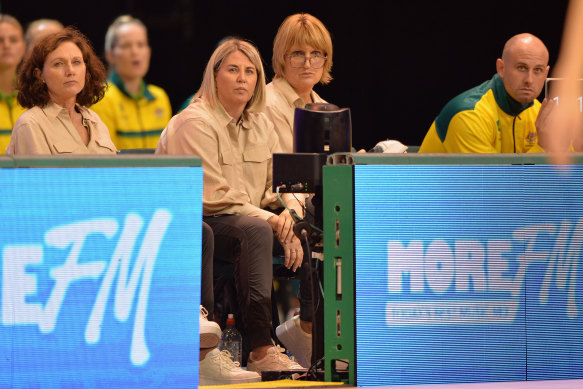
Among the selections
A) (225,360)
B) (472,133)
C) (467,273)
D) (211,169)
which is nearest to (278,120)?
(211,169)

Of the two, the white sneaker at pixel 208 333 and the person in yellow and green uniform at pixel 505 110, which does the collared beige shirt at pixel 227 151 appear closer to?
the white sneaker at pixel 208 333

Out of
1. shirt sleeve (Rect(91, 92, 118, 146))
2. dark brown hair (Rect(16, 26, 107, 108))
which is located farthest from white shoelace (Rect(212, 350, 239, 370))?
shirt sleeve (Rect(91, 92, 118, 146))

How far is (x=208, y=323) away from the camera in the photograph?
3.71 metres

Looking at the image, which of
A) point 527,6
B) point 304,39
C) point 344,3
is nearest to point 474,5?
point 527,6

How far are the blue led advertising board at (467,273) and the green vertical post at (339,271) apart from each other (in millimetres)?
41

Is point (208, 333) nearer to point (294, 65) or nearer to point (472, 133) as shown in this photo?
point (294, 65)

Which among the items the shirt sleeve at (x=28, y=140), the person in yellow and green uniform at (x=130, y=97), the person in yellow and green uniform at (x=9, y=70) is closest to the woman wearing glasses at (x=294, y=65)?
the shirt sleeve at (x=28, y=140)

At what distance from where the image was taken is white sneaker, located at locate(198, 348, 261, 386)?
152 inches

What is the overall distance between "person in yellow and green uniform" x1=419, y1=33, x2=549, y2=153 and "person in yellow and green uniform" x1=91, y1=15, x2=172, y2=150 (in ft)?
5.95

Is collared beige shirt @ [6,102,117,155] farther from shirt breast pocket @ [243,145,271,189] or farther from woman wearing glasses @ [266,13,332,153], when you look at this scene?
woman wearing glasses @ [266,13,332,153]

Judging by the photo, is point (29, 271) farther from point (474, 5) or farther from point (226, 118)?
point (474, 5)

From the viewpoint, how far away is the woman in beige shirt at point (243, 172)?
13.4 ft

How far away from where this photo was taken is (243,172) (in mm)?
4457

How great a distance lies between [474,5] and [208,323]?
Result: 4874mm
